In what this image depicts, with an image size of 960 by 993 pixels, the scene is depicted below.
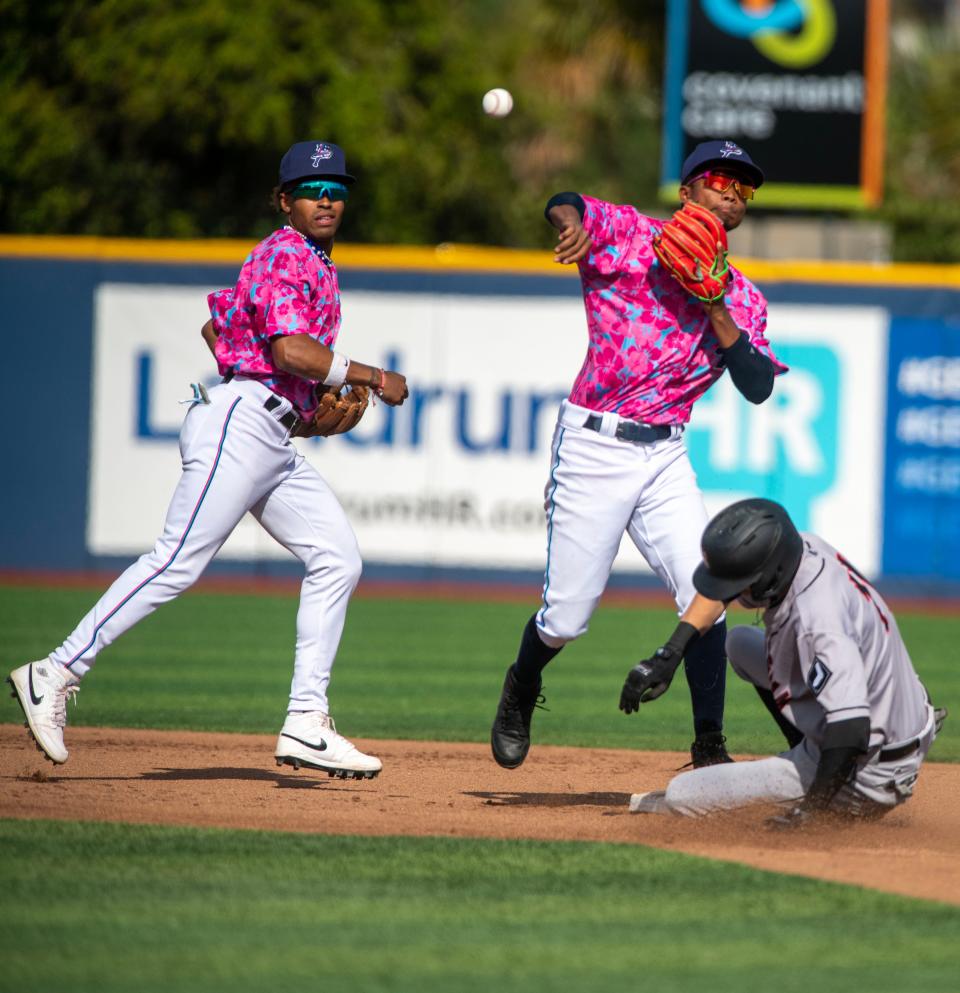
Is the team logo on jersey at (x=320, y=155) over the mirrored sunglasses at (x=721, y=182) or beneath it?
over

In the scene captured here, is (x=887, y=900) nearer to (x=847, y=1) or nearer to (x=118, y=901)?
(x=118, y=901)

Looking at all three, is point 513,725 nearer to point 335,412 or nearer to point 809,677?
point 335,412

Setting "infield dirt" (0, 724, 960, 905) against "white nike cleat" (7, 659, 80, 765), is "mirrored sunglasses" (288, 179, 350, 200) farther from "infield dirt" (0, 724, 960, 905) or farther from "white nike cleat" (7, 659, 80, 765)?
"infield dirt" (0, 724, 960, 905)

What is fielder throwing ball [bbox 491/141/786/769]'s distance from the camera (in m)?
5.00

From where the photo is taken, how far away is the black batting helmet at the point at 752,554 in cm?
422

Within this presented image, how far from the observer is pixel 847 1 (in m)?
14.1

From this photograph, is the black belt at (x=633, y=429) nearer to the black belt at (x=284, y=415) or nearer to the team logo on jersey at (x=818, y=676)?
the black belt at (x=284, y=415)

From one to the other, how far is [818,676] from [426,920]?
1.19m

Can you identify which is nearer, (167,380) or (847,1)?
(167,380)

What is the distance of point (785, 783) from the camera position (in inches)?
174

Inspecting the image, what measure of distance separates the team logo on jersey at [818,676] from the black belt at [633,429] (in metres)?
1.07

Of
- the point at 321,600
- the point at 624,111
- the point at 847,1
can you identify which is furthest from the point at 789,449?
the point at 624,111

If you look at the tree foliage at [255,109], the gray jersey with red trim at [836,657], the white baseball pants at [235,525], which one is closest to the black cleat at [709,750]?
the gray jersey with red trim at [836,657]

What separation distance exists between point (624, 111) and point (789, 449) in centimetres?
1445
